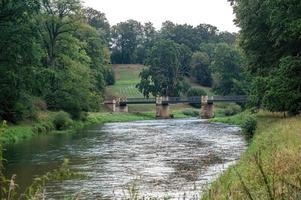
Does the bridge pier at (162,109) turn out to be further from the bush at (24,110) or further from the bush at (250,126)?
the bush at (250,126)

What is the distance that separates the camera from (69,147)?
3384 centimetres

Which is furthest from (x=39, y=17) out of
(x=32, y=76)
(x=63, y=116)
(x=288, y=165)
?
(x=288, y=165)

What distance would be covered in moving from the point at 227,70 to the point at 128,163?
9554 cm

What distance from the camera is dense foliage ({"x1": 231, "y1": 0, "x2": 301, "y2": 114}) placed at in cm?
3316

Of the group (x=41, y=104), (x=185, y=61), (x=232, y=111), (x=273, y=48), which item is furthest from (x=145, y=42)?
(x=273, y=48)

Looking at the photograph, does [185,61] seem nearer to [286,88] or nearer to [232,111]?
[232,111]

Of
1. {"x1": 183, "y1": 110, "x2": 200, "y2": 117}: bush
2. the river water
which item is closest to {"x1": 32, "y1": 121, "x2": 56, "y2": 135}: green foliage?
the river water

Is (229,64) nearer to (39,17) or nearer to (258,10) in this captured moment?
(39,17)

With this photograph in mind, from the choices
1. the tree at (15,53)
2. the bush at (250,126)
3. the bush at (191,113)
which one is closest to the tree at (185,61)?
the bush at (191,113)

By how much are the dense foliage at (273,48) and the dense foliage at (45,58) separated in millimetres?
18351

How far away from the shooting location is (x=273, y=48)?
41375 mm

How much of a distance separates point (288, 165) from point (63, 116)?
4321 cm

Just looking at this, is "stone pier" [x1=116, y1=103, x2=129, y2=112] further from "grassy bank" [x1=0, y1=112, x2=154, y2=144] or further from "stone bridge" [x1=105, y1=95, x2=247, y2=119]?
"grassy bank" [x1=0, y1=112, x2=154, y2=144]

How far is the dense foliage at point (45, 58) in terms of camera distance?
1726 inches
